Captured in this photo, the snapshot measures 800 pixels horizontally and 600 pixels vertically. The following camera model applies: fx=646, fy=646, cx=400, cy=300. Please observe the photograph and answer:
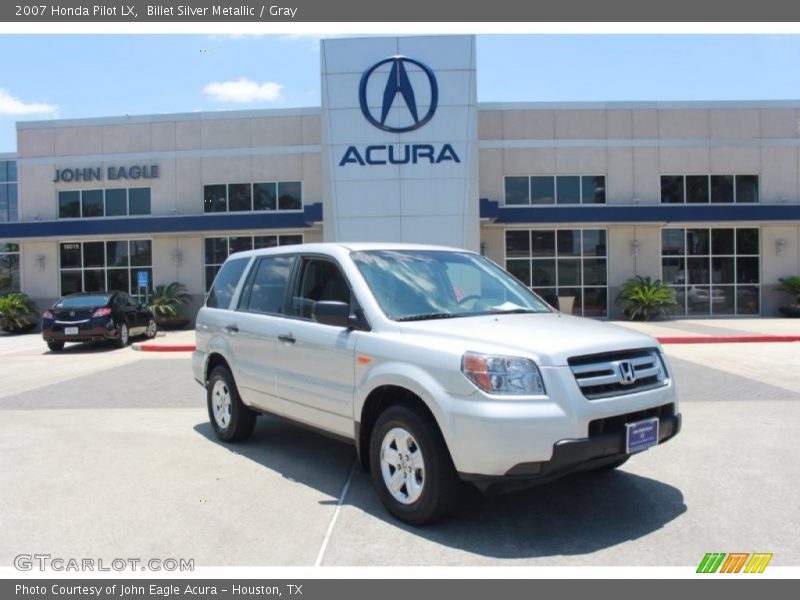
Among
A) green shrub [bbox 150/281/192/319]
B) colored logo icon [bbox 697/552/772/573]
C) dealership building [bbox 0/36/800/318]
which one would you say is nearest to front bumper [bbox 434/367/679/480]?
colored logo icon [bbox 697/552/772/573]

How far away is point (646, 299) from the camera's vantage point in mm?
22891

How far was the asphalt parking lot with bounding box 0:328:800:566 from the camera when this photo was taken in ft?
13.0

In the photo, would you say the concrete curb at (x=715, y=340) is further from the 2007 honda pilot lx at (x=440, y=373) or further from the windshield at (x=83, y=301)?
the 2007 honda pilot lx at (x=440, y=373)

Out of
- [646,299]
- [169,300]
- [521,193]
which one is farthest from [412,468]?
[521,193]

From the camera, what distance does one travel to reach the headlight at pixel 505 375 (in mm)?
3934

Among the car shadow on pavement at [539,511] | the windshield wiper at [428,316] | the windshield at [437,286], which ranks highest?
the windshield at [437,286]

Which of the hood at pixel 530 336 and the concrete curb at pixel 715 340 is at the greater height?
the hood at pixel 530 336

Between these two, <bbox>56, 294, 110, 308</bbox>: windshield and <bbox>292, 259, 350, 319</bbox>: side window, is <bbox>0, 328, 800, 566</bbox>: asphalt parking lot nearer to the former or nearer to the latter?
<bbox>292, 259, 350, 319</bbox>: side window

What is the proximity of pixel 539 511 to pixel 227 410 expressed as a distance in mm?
3494

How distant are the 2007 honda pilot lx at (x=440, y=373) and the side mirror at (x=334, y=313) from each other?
1cm

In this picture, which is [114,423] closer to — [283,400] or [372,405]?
[283,400]

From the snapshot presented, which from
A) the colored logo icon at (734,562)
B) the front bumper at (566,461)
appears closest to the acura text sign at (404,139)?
the front bumper at (566,461)

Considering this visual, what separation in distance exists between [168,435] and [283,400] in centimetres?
216

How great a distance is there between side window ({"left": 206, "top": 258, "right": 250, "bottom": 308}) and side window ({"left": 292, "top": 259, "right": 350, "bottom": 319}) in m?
1.35
